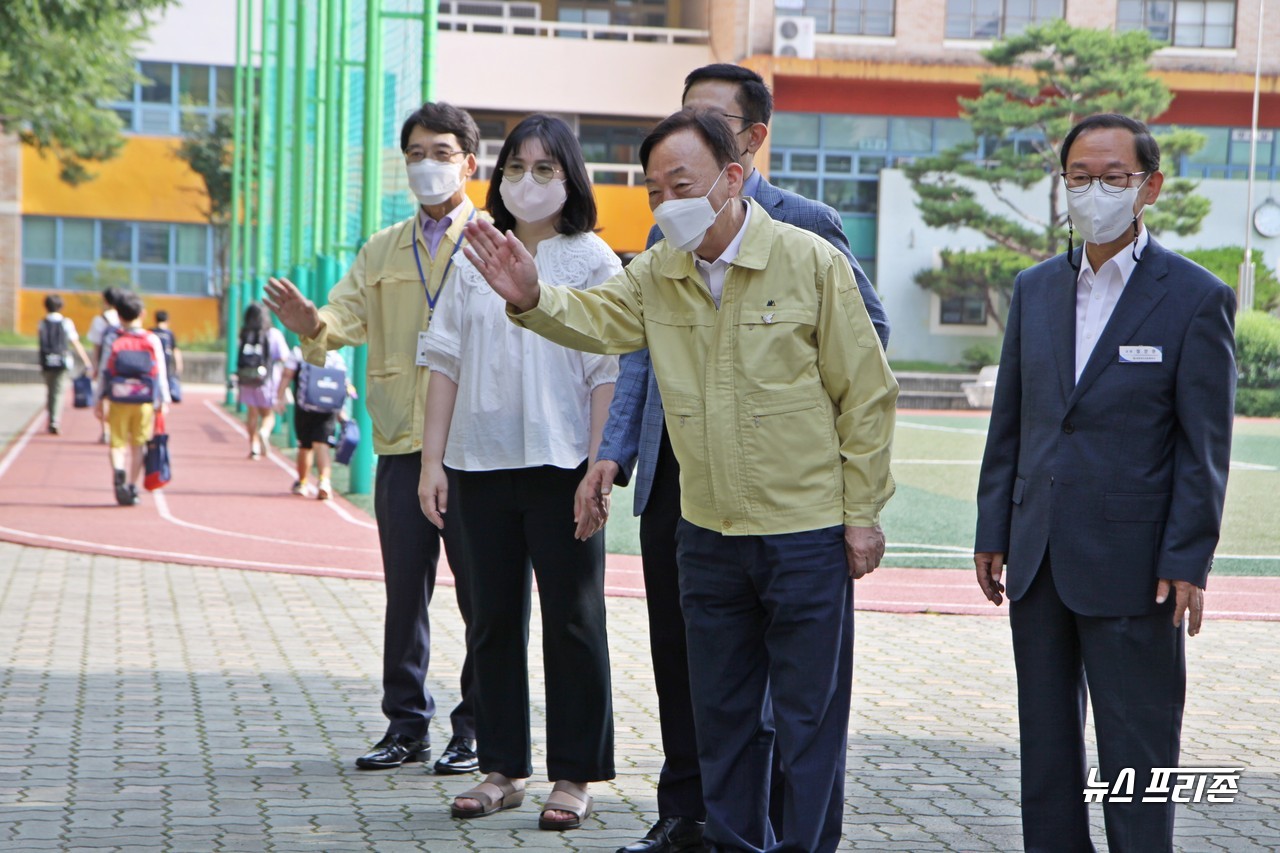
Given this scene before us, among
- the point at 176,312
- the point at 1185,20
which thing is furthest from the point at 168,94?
the point at 1185,20

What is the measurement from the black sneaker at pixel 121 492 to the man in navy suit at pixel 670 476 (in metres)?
10.9

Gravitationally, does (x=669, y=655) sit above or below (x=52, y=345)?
above

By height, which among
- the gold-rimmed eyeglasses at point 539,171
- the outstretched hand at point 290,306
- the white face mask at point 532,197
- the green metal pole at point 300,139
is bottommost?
the outstretched hand at point 290,306

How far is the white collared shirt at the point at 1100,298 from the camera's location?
4.05m

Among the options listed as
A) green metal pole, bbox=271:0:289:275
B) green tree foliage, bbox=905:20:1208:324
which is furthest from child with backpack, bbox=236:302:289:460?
green tree foliage, bbox=905:20:1208:324

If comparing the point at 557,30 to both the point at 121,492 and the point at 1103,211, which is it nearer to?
the point at 121,492

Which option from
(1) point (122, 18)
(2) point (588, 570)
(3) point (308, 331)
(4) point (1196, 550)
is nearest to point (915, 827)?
(2) point (588, 570)

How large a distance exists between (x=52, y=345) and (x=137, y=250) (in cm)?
2706

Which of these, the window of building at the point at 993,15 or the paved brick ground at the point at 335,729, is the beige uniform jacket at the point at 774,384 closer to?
the paved brick ground at the point at 335,729

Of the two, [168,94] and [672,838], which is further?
[168,94]

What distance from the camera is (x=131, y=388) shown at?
47.2 feet

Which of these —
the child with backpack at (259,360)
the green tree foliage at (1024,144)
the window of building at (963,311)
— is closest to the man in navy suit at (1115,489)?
the child with backpack at (259,360)

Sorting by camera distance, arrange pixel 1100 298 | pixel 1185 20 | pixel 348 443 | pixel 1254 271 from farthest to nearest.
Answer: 1. pixel 1185 20
2. pixel 1254 271
3. pixel 348 443
4. pixel 1100 298

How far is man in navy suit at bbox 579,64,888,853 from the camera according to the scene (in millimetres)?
4629
